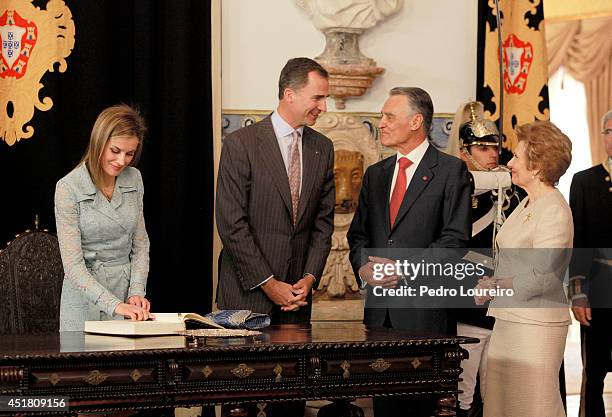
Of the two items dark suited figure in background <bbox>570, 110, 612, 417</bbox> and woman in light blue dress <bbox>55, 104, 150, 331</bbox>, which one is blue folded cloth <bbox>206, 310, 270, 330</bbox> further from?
dark suited figure in background <bbox>570, 110, 612, 417</bbox>

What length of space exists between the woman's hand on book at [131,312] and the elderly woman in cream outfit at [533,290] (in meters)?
1.44

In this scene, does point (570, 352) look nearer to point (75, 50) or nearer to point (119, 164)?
point (75, 50)

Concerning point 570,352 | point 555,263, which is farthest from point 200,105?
point 570,352

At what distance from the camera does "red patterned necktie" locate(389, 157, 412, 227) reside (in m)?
4.40

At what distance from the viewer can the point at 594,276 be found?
5.34 m

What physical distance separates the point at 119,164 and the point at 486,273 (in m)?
2.04

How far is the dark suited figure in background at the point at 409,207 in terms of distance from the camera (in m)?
4.27

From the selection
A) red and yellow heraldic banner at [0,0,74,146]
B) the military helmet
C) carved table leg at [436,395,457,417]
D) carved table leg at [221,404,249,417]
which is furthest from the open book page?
the military helmet

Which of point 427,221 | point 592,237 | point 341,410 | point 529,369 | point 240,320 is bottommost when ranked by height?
point 341,410

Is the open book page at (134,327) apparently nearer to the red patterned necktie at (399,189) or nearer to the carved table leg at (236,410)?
the carved table leg at (236,410)

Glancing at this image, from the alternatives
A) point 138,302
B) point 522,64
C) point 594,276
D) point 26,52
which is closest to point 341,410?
point 138,302

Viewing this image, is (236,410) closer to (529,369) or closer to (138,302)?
(138,302)

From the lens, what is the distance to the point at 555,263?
13.5 feet

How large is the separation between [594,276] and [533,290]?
135 centimetres
